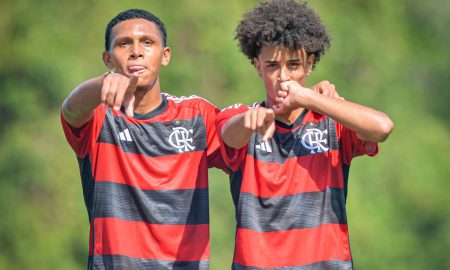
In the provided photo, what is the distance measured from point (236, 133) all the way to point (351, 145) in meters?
0.52

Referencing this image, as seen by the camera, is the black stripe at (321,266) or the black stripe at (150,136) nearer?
the black stripe at (321,266)

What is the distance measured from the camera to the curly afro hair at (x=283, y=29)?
3.69m

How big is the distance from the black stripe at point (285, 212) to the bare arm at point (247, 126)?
241 millimetres

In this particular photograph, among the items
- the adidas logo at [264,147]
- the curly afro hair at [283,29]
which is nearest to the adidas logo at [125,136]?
the adidas logo at [264,147]

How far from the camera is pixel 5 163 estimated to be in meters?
5.59

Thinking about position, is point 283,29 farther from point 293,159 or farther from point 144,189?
point 144,189

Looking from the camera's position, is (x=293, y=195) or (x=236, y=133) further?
(x=293, y=195)

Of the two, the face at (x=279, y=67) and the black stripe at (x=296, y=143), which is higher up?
the face at (x=279, y=67)

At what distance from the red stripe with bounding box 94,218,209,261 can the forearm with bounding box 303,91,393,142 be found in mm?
783

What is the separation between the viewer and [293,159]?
142 inches

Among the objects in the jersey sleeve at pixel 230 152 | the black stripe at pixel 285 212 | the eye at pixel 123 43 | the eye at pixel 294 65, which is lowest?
the black stripe at pixel 285 212

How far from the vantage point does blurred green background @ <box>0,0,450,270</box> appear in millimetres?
5480

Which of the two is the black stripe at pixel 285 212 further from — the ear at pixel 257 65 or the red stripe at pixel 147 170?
the ear at pixel 257 65

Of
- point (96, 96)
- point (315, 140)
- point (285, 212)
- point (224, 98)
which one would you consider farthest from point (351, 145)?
point (224, 98)
